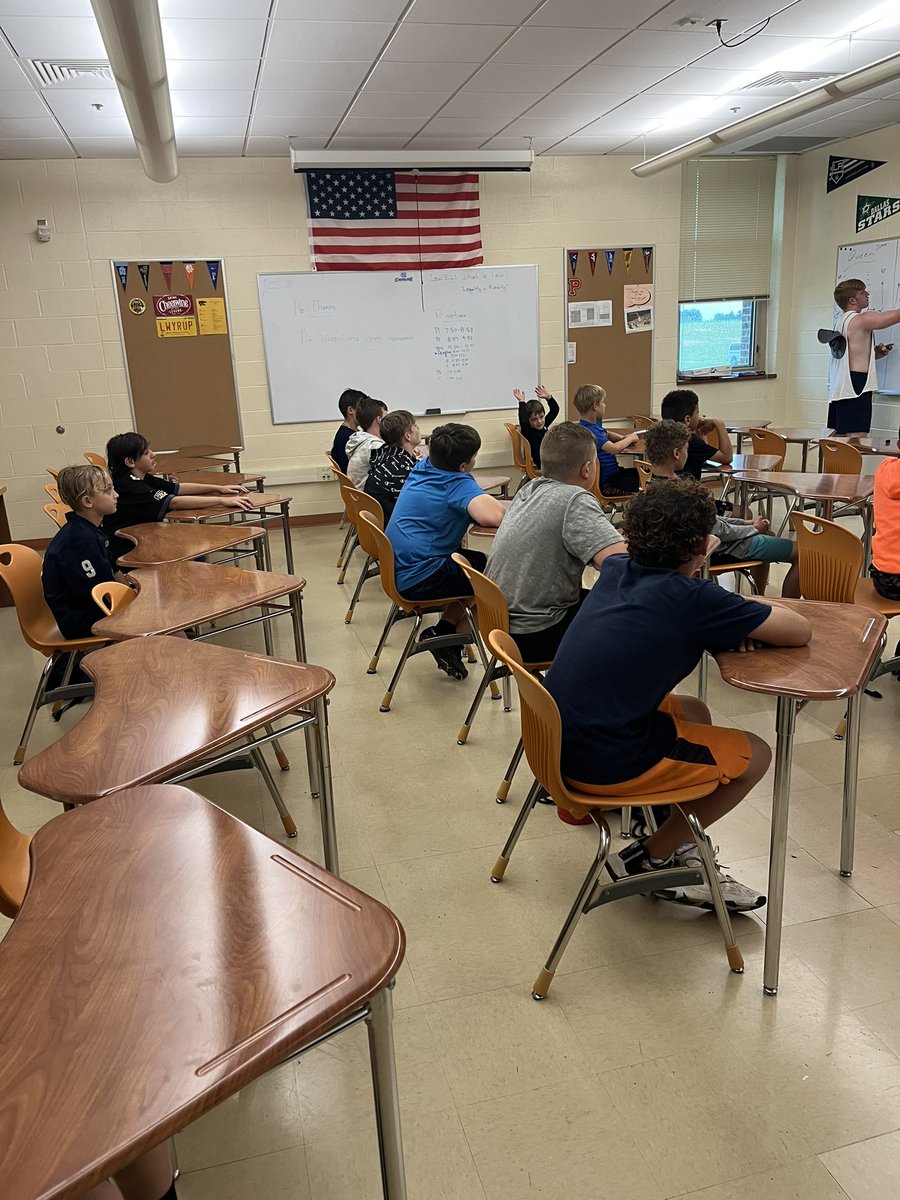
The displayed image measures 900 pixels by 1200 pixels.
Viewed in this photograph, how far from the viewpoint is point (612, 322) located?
7863 mm

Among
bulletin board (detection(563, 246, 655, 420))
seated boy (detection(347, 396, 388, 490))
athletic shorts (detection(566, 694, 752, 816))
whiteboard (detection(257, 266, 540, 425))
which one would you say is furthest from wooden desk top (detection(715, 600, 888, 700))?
bulletin board (detection(563, 246, 655, 420))

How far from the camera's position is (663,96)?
5742 millimetres

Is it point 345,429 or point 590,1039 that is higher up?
point 345,429

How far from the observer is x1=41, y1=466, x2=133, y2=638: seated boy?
3.26m

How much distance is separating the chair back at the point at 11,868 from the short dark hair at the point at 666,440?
266cm

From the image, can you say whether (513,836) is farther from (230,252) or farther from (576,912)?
(230,252)

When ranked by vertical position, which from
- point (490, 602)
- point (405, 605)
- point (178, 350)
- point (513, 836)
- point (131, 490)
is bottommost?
point (513, 836)

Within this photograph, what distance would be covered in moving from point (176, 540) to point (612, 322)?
18.0ft

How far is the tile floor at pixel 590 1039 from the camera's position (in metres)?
1.55

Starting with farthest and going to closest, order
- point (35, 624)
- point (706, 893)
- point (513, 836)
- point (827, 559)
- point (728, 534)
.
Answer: point (35, 624) < point (728, 534) < point (827, 559) < point (513, 836) < point (706, 893)

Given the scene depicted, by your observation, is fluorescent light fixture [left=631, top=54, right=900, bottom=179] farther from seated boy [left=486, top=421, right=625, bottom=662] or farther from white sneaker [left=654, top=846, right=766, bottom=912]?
white sneaker [left=654, top=846, right=766, bottom=912]

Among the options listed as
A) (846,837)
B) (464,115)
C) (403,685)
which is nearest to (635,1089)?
(846,837)


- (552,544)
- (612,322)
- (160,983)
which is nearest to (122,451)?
(552,544)

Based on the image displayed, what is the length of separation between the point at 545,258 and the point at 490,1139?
7233mm
